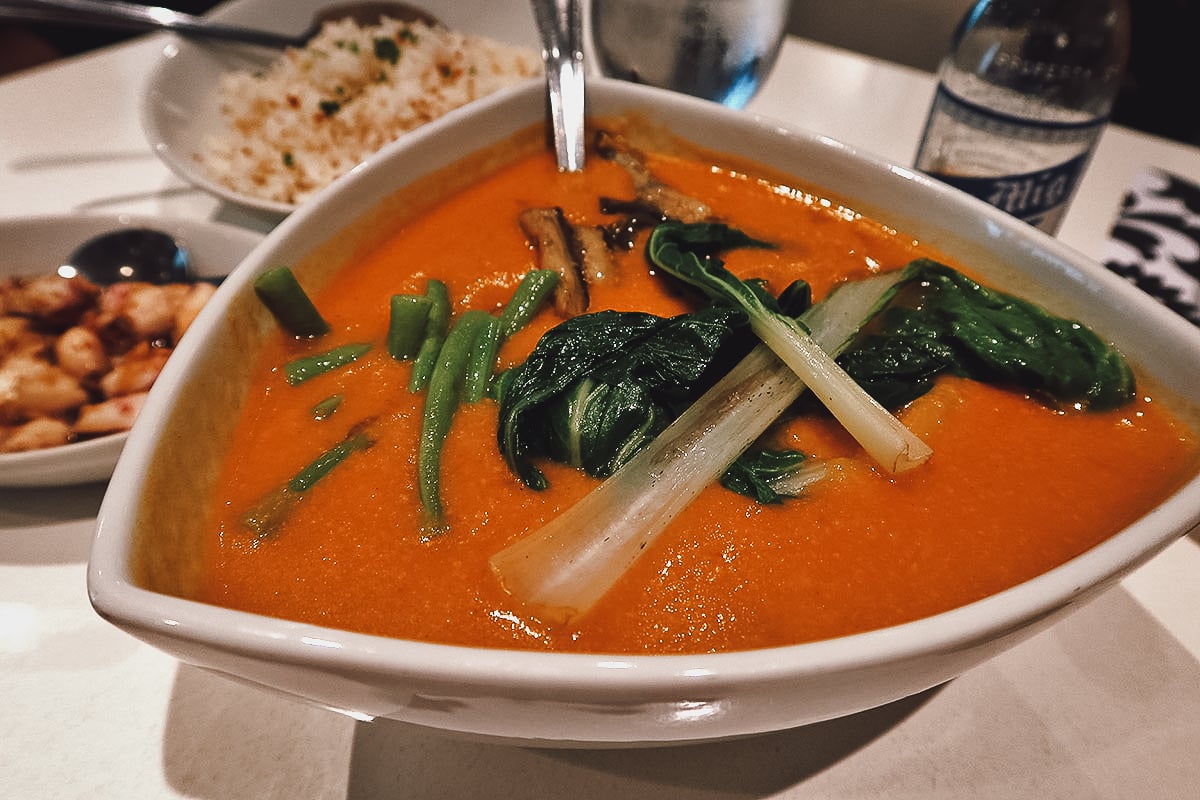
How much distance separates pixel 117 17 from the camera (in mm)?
1936

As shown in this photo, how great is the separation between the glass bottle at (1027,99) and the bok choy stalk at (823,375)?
77cm

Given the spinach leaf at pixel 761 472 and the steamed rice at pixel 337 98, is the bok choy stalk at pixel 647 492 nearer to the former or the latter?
the spinach leaf at pixel 761 472

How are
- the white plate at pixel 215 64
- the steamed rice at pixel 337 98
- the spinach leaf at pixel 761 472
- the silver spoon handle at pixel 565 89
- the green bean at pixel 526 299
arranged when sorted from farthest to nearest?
the steamed rice at pixel 337 98 < the white plate at pixel 215 64 < the silver spoon handle at pixel 565 89 < the green bean at pixel 526 299 < the spinach leaf at pixel 761 472

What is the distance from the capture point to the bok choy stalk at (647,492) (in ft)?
2.65

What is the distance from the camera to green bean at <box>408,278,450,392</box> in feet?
3.41

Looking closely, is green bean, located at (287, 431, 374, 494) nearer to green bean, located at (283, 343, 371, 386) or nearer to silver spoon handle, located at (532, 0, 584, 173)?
green bean, located at (283, 343, 371, 386)

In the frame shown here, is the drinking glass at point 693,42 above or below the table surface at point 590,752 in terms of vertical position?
above

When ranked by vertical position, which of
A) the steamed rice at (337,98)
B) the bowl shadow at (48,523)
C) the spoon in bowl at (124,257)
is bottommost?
the bowl shadow at (48,523)

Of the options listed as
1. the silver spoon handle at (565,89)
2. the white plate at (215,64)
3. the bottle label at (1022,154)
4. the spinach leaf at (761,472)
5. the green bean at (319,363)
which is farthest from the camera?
the white plate at (215,64)

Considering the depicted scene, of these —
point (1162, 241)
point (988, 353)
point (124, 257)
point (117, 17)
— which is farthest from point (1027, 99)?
point (117, 17)

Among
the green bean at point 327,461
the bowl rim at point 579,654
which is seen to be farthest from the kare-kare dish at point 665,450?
the bowl rim at point 579,654

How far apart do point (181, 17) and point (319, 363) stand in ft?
5.02

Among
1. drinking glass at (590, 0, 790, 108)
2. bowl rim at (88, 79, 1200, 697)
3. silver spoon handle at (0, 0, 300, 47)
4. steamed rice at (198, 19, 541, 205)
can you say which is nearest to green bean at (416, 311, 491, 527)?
bowl rim at (88, 79, 1200, 697)

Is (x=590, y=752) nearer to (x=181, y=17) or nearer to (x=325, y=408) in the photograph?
(x=325, y=408)
